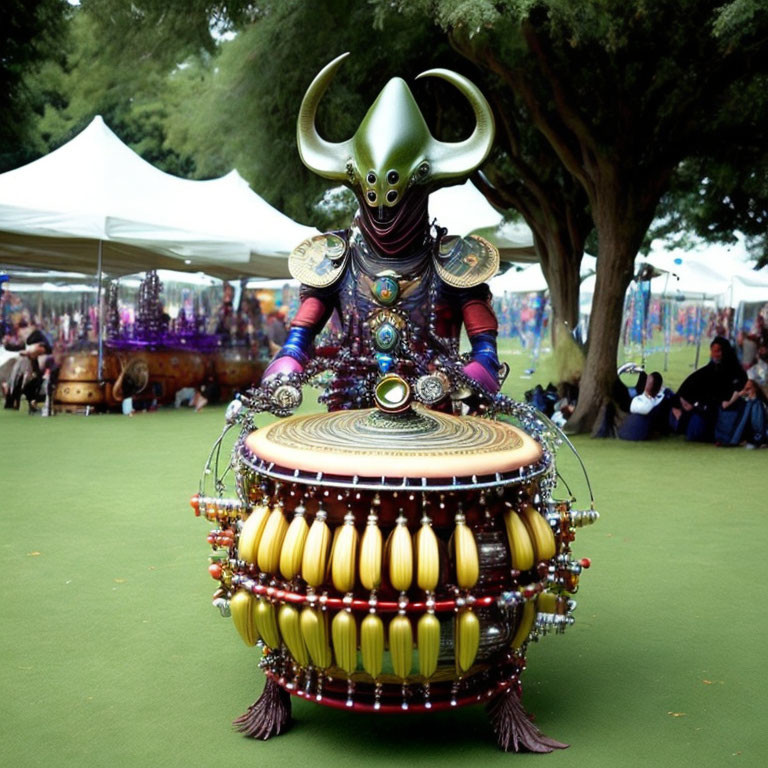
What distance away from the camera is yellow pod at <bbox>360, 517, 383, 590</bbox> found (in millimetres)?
2498

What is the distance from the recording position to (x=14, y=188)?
10609 mm

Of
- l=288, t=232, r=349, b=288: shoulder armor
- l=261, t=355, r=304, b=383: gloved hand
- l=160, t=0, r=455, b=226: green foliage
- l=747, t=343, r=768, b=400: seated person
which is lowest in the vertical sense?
l=747, t=343, r=768, b=400: seated person

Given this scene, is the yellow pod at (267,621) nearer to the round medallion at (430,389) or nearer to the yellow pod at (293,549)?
the yellow pod at (293,549)

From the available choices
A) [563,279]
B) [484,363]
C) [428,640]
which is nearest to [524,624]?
[428,640]

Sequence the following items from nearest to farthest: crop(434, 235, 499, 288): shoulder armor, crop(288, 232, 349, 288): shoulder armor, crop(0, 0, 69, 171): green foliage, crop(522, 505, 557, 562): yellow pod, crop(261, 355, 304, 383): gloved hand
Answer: crop(522, 505, 557, 562): yellow pod, crop(261, 355, 304, 383): gloved hand, crop(434, 235, 499, 288): shoulder armor, crop(288, 232, 349, 288): shoulder armor, crop(0, 0, 69, 171): green foliage

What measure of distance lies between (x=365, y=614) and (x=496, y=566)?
1.35 feet

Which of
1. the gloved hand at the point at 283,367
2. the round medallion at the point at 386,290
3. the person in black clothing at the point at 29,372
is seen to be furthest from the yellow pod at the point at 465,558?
the person in black clothing at the point at 29,372

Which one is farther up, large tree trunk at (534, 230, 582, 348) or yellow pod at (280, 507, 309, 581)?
large tree trunk at (534, 230, 582, 348)

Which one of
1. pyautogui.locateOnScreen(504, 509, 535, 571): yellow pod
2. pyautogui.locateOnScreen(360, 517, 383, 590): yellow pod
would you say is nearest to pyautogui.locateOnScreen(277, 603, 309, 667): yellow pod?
pyautogui.locateOnScreen(360, 517, 383, 590): yellow pod

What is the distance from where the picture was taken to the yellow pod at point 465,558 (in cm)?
253

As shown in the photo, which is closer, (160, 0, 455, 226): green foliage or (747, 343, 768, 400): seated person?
(160, 0, 455, 226): green foliage

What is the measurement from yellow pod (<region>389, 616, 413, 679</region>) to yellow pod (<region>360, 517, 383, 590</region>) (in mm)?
122

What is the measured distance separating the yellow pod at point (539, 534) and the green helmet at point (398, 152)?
1.36m

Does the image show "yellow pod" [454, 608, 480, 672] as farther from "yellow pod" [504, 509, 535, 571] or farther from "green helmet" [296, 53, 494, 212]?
"green helmet" [296, 53, 494, 212]
